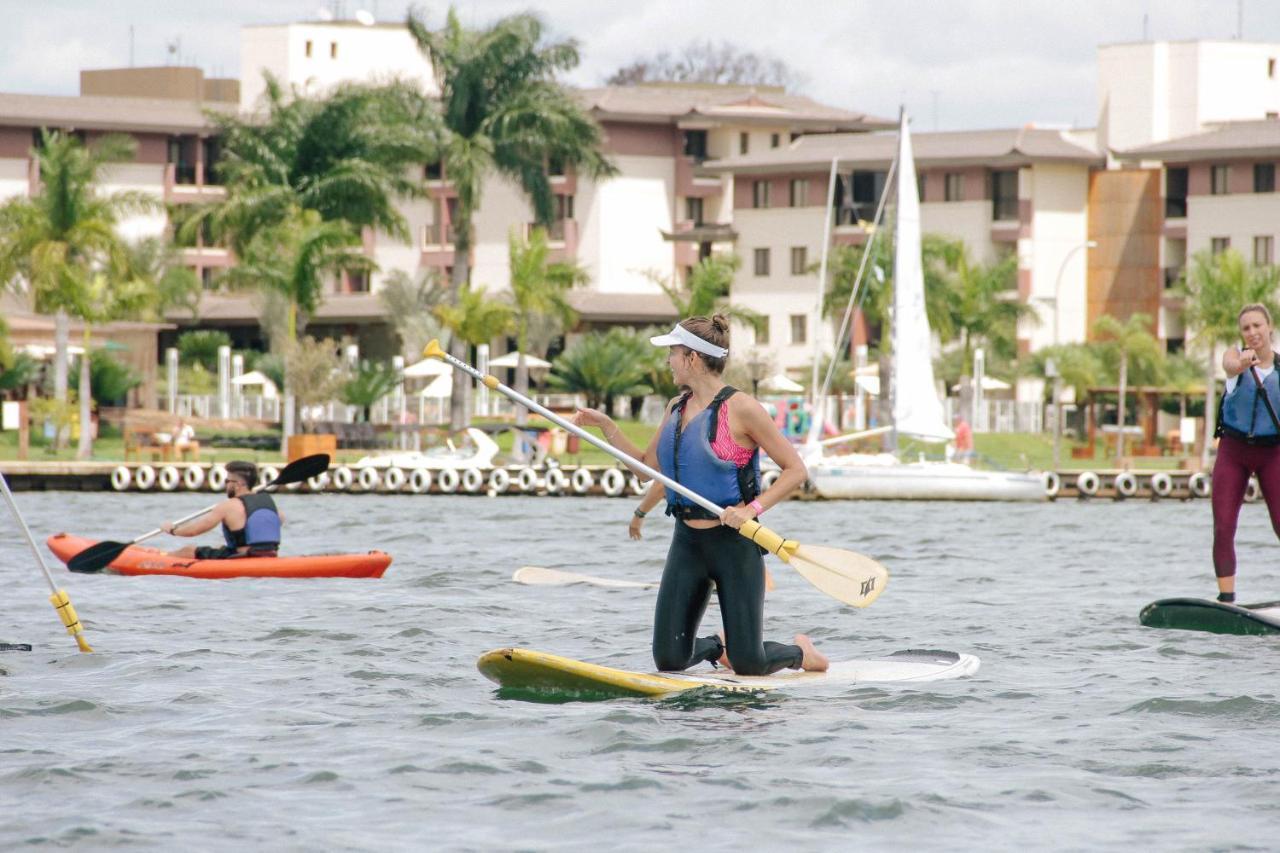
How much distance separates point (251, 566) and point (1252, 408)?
9.26 m

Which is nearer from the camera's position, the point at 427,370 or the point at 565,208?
the point at 427,370

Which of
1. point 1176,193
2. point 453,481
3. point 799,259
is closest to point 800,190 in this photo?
point 799,259

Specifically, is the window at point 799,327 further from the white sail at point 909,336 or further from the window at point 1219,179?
the white sail at point 909,336

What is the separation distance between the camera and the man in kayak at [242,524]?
18.5m

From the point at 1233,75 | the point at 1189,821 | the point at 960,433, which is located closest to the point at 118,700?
the point at 1189,821

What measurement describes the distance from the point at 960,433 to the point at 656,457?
116 feet

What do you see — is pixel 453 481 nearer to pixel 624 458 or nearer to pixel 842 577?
pixel 842 577

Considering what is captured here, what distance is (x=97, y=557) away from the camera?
19.7m

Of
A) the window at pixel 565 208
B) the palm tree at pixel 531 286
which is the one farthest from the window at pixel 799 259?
the palm tree at pixel 531 286

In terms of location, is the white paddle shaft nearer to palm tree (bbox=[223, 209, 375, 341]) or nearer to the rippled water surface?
the rippled water surface

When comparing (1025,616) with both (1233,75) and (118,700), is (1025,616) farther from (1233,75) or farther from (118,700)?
(1233,75)

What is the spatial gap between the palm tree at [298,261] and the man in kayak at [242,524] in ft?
107

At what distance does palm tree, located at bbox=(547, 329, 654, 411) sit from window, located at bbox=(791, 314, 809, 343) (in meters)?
14.0

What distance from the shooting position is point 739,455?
34.9ft
